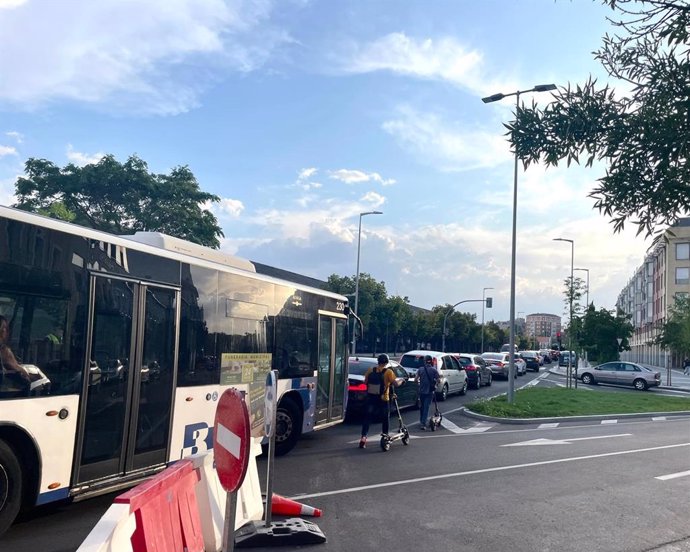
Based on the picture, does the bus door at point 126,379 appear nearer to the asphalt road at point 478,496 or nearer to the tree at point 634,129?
the asphalt road at point 478,496

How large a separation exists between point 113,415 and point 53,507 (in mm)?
1460

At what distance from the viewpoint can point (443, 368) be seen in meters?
22.6

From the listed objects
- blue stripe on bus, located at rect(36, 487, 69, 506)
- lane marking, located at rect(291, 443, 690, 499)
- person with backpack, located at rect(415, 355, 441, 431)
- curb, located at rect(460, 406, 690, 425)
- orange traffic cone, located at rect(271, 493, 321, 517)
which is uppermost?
person with backpack, located at rect(415, 355, 441, 431)

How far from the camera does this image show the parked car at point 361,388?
1552cm

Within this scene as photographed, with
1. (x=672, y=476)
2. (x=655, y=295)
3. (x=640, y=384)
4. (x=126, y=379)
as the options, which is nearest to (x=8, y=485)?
(x=126, y=379)

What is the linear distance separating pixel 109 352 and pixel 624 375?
35.6 m

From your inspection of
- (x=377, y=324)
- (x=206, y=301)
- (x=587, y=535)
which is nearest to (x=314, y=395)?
(x=206, y=301)

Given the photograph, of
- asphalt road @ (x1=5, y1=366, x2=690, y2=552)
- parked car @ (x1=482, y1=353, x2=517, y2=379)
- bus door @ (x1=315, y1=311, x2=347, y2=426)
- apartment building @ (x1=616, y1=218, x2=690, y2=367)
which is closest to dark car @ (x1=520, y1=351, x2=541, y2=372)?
apartment building @ (x1=616, y1=218, x2=690, y2=367)

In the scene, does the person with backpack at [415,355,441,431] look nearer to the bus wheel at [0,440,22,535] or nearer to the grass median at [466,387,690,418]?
the grass median at [466,387,690,418]

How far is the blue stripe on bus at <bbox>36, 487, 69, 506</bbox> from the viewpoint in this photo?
6.04 metres

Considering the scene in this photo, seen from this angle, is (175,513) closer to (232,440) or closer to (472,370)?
(232,440)

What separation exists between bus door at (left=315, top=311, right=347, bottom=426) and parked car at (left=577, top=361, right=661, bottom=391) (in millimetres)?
28323

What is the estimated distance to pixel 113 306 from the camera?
22.9ft

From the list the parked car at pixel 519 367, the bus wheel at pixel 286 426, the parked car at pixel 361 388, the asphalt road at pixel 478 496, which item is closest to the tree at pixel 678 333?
the parked car at pixel 519 367
